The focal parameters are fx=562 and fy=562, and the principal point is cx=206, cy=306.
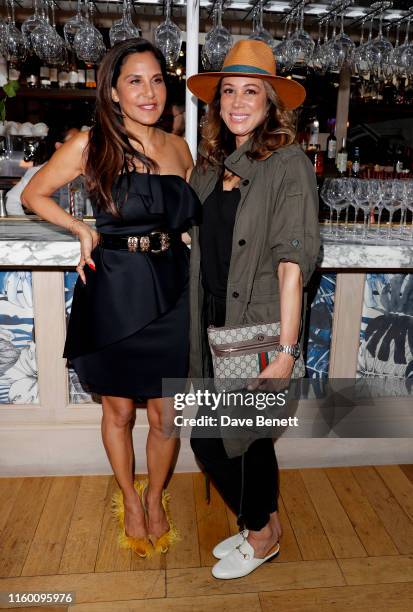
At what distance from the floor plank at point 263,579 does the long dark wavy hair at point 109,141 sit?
3.99 ft

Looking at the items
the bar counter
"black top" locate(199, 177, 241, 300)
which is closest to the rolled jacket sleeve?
"black top" locate(199, 177, 241, 300)

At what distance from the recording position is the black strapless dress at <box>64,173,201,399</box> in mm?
1708

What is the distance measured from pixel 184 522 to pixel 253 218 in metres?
1.25

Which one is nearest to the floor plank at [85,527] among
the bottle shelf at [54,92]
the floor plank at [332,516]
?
the floor plank at [332,516]

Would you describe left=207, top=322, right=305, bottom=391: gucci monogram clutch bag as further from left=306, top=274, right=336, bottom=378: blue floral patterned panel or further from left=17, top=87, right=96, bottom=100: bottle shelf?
left=17, top=87, right=96, bottom=100: bottle shelf

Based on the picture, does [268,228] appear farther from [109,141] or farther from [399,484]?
[399,484]

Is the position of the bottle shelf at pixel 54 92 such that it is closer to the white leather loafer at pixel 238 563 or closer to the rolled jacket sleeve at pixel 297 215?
the rolled jacket sleeve at pixel 297 215

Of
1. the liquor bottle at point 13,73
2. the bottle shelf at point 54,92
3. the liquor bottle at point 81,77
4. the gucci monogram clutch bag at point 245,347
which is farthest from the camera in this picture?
the liquor bottle at point 81,77

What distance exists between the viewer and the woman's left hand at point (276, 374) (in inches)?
63.4

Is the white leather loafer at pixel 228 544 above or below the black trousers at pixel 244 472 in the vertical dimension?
below

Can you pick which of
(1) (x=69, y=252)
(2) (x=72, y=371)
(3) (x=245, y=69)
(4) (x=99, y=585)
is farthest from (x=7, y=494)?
(3) (x=245, y=69)

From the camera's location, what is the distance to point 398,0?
2.89 metres

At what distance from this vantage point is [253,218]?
5.10 feet

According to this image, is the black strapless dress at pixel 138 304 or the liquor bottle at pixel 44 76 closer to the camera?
the black strapless dress at pixel 138 304
